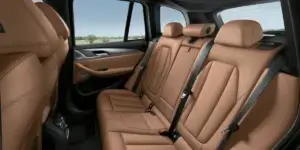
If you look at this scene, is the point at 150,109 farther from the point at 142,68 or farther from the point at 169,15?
the point at 169,15

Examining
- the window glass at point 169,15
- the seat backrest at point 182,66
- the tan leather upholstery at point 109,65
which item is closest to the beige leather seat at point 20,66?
the seat backrest at point 182,66

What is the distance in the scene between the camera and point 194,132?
178cm

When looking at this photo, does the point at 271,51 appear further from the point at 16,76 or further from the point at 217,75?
the point at 16,76

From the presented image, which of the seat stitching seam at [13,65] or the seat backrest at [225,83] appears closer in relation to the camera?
the seat stitching seam at [13,65]

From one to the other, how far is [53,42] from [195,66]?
1058mm

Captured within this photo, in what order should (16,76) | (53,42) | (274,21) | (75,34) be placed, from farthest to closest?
(75,34) < (274,21) < (53,42) < (16,76)

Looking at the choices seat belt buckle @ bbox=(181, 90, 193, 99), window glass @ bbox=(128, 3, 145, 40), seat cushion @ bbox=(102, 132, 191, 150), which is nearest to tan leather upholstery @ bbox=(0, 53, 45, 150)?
seat cushion @ bbox=(102, 132, 191, 150)

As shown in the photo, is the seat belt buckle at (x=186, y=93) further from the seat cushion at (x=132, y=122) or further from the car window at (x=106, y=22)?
the car window at (x=106, y=22)

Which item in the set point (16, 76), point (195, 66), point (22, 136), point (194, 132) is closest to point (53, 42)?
point (16, 76)

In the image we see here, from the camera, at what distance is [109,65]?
124 inches

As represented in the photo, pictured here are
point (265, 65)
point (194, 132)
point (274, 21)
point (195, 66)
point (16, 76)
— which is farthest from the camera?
point (274, 21)

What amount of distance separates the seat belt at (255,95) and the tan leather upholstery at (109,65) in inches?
69.1

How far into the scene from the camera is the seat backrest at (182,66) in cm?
221

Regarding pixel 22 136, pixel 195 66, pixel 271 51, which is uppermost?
pixel 271 51
